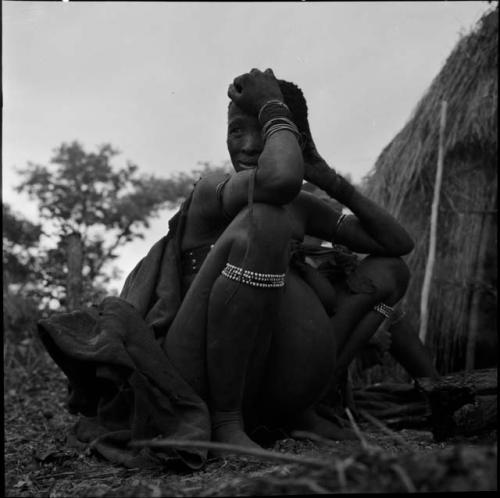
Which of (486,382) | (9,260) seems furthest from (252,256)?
(9,260)

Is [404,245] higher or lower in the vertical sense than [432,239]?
lower

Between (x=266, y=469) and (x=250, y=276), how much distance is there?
0.66 metres

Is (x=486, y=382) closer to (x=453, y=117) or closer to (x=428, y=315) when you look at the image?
(x=428, y=315)

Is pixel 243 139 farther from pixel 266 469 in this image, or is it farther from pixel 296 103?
pixel 266 469

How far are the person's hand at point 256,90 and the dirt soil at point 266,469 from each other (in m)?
1.34

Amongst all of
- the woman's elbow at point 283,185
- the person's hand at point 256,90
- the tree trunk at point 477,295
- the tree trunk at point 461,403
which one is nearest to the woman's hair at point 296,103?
the person's hand at point 256,90

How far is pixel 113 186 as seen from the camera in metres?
20.7

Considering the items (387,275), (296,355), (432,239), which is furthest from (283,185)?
(432,239)

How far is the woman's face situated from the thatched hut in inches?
142

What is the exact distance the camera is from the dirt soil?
1.16 m

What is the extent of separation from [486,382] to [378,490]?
176cm

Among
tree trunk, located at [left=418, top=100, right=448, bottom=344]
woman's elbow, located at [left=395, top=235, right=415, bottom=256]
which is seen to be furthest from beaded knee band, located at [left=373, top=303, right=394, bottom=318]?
tree trunk, located at [left=418, top=100, right=448, bottom=344]

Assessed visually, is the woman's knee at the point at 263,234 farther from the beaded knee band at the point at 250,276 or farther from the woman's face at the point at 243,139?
the woman's face at the point at 243,139

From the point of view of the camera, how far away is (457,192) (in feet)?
21.0
